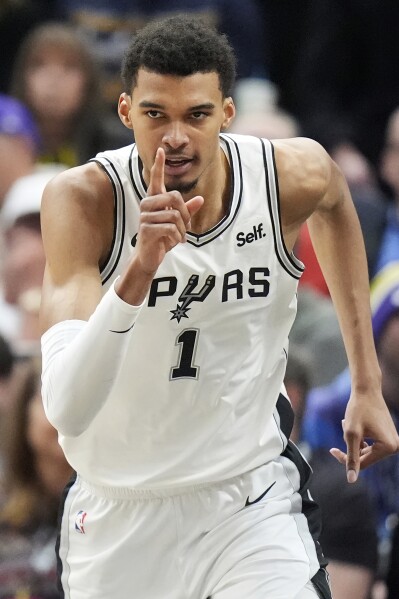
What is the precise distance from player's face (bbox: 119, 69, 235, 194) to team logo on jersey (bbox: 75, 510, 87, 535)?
3.68ft

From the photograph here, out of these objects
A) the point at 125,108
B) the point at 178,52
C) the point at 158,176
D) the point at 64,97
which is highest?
the point at 64,97

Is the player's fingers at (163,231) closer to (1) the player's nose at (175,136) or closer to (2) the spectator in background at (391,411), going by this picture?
(1) the player's nose at (175,136)

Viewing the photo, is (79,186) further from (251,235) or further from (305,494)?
(305,494)

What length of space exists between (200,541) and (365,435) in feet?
2.11

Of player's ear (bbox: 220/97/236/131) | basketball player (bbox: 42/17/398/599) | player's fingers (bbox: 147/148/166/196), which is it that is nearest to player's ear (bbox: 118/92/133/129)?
basketball player (bbox: 42/17/398/599)

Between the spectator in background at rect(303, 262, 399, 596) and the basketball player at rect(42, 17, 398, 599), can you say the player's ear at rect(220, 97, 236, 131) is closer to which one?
the basketball player at rect(42, 17, 398, 599)

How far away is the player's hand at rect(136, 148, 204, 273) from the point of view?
3.35 metres

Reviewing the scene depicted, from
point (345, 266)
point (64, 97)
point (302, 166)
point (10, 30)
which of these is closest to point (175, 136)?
point (302, 166)

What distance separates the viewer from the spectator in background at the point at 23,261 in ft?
22.9

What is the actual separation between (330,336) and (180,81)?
3016 mm

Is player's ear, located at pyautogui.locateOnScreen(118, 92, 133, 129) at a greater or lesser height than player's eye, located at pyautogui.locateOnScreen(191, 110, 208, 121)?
greater

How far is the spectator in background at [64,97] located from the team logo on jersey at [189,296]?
426 cm

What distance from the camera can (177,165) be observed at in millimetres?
3658

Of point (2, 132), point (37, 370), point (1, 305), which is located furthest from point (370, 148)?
point (37, 370)
